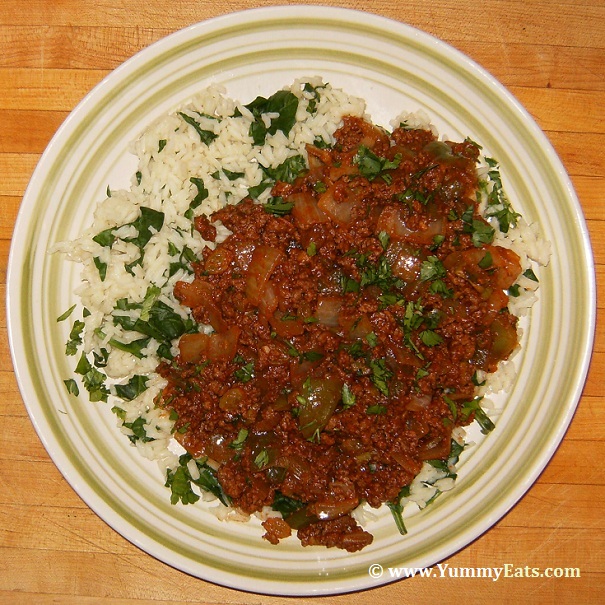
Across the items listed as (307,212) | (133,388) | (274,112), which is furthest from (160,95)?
(133,388)

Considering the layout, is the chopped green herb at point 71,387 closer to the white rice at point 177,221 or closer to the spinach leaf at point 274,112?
the white rice at point 177,221

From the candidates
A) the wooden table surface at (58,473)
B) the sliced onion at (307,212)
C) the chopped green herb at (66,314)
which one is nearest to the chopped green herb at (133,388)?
the chopped green herb at (66,314)

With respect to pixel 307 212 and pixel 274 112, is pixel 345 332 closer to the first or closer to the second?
pixel 307 212

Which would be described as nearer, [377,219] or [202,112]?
[377,219]

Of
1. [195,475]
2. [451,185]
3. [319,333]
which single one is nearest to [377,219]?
[451,185]

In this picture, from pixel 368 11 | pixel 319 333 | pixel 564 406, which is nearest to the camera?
pixel 319 333

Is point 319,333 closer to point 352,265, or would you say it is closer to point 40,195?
point 352,265
